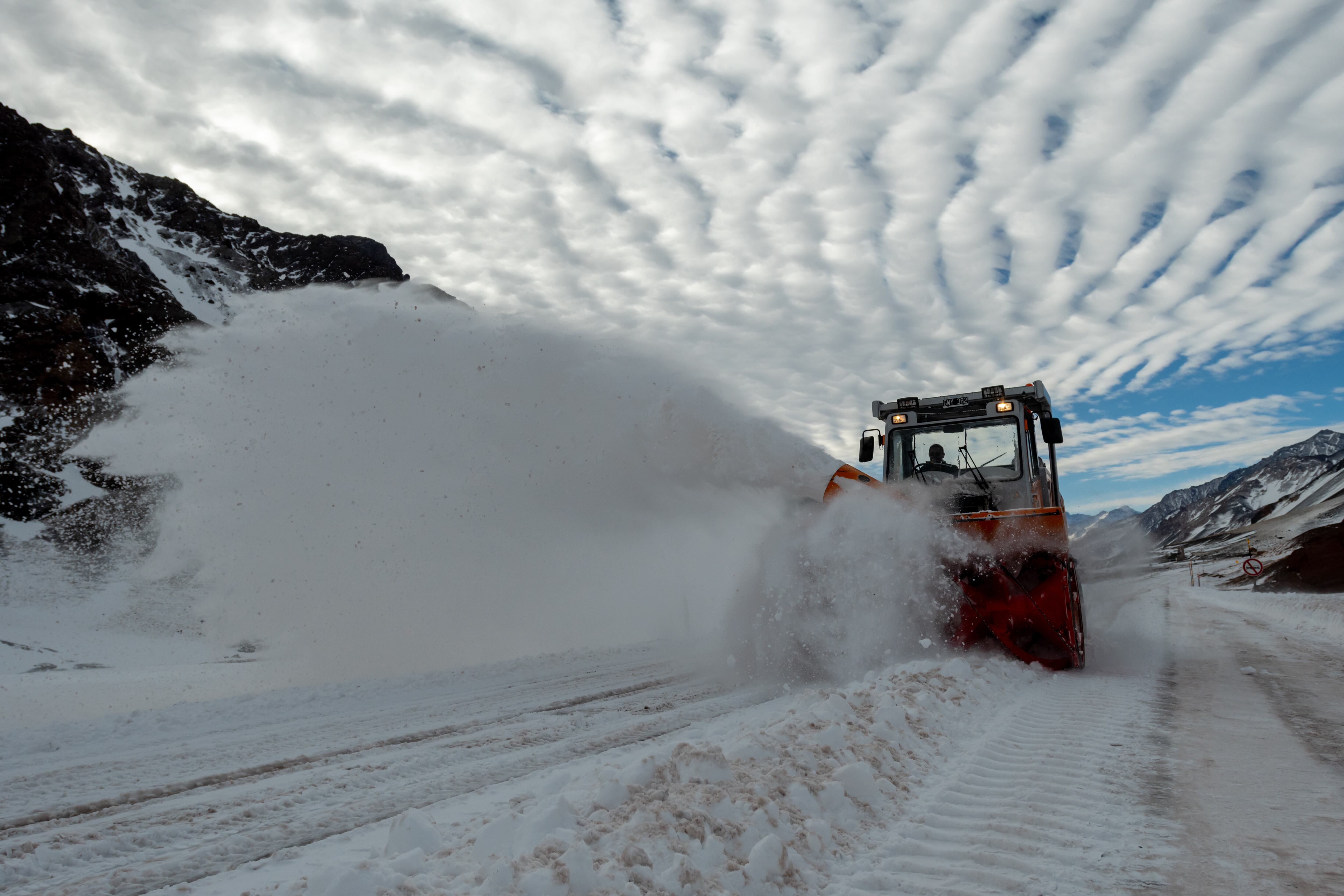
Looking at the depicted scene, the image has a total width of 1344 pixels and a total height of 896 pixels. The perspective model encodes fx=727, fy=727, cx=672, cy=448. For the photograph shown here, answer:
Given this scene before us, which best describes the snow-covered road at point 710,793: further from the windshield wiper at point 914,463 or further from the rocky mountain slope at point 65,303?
the rocky mountain slope at point 65,303

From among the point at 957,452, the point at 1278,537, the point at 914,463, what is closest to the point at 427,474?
the point at 914,463

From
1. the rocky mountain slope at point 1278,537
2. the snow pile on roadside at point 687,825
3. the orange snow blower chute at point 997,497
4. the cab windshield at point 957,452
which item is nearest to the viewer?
the snow pile on roadside at point 687,825

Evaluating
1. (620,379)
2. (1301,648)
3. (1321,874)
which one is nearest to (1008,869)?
(1321,874)

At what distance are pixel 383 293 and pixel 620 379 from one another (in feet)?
16.7

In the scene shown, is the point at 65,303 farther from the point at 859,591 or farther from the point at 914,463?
the point at 859,591

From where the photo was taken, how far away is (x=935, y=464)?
8727 mm

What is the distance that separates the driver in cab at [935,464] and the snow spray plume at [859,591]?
140cm

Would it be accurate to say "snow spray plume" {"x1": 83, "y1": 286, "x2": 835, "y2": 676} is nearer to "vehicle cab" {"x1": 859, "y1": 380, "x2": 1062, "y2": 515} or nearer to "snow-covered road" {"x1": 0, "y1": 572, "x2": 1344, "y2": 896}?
"vehicle cab" {"x1": 859, "y1": 380, "x2": 1062, "y2": 515}

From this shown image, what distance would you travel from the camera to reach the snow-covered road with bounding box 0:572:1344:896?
8.86ft

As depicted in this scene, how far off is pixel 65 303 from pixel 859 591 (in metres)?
63.3

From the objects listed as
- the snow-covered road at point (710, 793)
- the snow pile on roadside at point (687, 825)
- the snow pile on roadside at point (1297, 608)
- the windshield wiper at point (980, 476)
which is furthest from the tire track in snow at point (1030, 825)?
the snow pile on roadside at point (1297, 608)

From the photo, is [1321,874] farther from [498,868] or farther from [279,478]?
[279,478]

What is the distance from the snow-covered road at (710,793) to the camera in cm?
270

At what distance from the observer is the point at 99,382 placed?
154 ft
